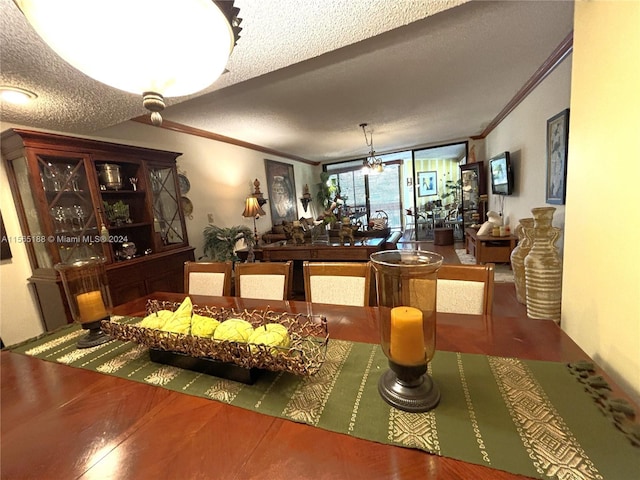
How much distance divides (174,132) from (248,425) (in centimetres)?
386

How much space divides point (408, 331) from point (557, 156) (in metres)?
2.89

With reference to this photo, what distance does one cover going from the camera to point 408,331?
2.10 ft

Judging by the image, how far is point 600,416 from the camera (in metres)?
0.57

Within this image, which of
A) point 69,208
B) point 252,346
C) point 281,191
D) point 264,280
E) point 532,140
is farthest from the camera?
point 281,191

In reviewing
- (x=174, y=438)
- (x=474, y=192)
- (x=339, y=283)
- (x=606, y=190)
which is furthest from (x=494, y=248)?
(x=174, y=438)

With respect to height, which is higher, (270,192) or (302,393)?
(270,192)

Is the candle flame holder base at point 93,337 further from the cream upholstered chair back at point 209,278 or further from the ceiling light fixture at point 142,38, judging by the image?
the ceiling light fixture at point 142,38

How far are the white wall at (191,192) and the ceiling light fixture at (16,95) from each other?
653 millimetres

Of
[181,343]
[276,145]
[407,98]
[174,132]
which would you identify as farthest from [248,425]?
[276,145]

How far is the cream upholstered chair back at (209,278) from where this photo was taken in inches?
67.4

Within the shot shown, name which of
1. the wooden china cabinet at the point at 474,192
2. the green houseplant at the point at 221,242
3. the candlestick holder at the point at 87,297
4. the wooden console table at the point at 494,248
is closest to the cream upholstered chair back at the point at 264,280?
the candlestick holder at the point at 87,297

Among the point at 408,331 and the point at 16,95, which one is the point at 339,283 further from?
the point at 16,95

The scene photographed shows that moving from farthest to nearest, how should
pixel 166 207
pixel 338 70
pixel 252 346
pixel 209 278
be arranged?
1. pixel 166 207
2. pixel 338 70
3. pixel 209 278
4. pixel 252 346

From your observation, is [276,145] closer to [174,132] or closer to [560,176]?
[174,132]
